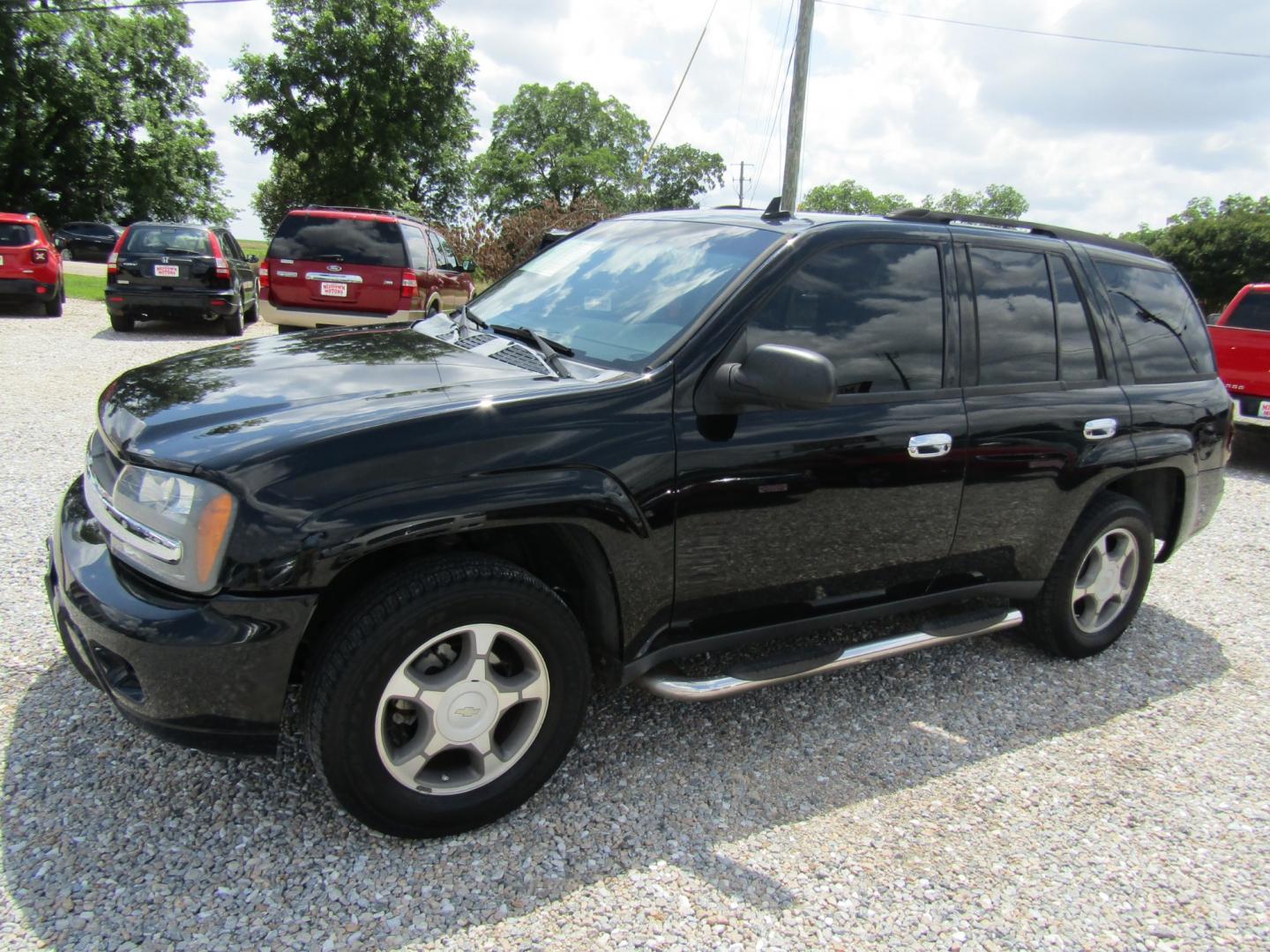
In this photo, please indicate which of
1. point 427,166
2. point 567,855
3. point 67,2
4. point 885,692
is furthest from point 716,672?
point 67,2

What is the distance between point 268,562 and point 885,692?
2.47 m

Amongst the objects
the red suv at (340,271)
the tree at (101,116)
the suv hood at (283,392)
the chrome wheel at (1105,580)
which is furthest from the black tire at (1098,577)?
the tree at (101,116)

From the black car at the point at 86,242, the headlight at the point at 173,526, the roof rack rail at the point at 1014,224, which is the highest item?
the black car at the point at 86,242

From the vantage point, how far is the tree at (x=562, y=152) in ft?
206

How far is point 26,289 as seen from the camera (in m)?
13.9

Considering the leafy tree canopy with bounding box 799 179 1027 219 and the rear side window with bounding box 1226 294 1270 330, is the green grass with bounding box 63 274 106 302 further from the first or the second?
the leafy tree canopy with bounding box 799 179 1027 219

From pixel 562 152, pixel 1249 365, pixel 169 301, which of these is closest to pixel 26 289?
pixel 169 301

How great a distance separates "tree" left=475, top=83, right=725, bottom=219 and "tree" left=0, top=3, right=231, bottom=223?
23968 mm

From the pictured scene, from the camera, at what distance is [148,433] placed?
2404 mm

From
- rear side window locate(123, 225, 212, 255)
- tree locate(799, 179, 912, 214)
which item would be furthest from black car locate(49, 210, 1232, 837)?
tree locate(799, 179, 912, 214)

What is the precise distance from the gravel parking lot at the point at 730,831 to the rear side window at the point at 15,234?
12.8 meters

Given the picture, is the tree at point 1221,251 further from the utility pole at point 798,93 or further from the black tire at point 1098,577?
the black tire at point 1098,577

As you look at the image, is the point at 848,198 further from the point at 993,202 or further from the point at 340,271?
the point at 340,271

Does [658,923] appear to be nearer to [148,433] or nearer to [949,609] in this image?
[148,433]
